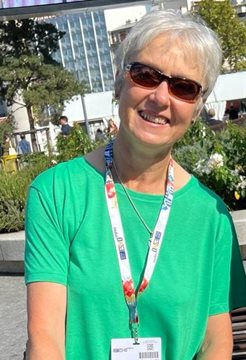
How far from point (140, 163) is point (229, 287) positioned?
433mm

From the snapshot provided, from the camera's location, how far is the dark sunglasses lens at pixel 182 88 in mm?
2250

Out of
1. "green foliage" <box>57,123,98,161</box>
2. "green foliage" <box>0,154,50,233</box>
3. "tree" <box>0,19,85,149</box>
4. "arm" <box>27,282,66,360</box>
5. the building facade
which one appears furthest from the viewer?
the building facade

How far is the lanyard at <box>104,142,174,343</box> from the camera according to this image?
2234 millimetres

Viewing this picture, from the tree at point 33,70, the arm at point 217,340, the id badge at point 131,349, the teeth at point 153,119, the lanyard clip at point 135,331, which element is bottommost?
the tree at point 33,70

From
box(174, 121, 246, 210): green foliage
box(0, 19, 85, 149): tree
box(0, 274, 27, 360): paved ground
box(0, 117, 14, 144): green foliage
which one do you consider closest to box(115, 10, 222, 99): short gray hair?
box(0, 274, 27, 360): paved ground

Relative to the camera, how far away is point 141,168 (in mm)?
2355

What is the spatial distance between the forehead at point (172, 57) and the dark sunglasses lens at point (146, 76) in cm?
2

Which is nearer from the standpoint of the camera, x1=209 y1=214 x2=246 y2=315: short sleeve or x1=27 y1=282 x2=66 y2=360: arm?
x1=27 y1=282 x2=66 y2=360: arm

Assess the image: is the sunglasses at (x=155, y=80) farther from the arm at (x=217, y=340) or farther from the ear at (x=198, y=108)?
the arm at (x=217, y=340)

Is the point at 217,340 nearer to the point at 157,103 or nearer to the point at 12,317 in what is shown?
the point at 157,103

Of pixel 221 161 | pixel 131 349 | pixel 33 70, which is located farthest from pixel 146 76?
pixel 33 70

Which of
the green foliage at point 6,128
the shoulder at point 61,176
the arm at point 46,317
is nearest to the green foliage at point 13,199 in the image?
the shoulder at point 61,176

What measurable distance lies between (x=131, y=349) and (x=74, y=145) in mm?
8037

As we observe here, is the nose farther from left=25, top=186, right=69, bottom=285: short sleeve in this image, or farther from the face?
left=25, top=186, right=69, bottom=285: short sleeve
